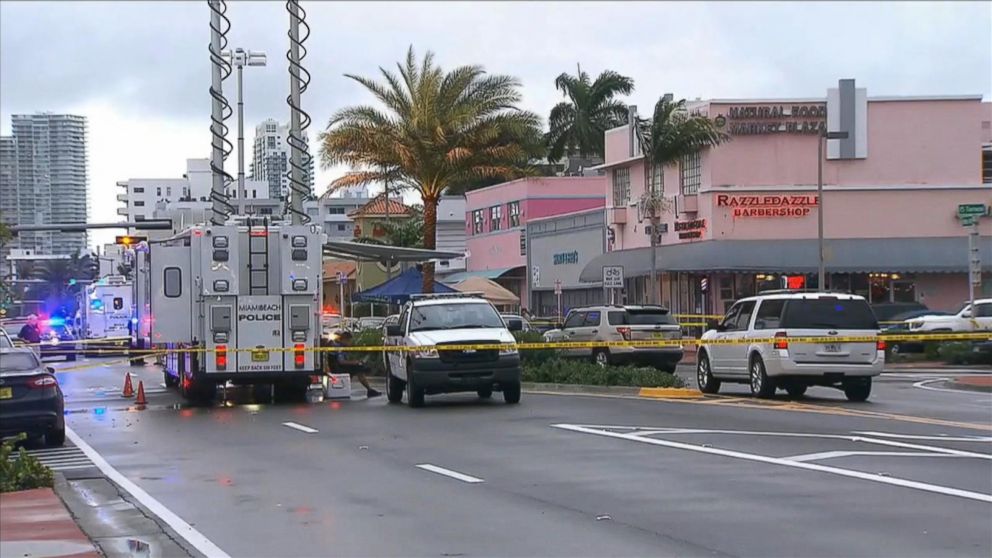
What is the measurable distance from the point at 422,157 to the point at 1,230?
16139 mm

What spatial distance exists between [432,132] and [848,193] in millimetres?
17159

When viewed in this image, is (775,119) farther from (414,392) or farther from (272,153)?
(414,392)

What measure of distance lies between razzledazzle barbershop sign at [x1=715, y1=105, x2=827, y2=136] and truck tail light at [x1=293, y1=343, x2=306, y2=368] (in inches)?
1066

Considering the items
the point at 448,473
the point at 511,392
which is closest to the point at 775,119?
the point at 511,392

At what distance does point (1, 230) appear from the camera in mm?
46156

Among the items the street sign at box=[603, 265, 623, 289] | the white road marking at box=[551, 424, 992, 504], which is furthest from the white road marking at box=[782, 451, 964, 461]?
the street sign at box=[603, 265, 623, 289]

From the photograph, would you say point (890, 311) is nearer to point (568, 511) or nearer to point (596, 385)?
point (596, 385)

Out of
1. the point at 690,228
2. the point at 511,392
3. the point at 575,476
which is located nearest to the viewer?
the point at 575,476

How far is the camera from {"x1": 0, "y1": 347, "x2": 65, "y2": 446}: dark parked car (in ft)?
57.3

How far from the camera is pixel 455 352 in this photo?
22.5 meters

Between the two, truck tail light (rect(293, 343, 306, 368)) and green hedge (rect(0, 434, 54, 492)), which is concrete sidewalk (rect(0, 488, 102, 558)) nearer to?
green hedge (rect(0, 434, 54, 492))

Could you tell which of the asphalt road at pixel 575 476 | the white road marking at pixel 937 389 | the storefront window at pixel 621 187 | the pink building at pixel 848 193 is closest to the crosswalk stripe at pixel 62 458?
the asphalt road at pixel 575 476

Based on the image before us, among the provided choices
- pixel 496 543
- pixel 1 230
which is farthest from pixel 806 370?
pixel 1 230

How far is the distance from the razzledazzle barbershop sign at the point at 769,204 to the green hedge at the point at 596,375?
2129cm
